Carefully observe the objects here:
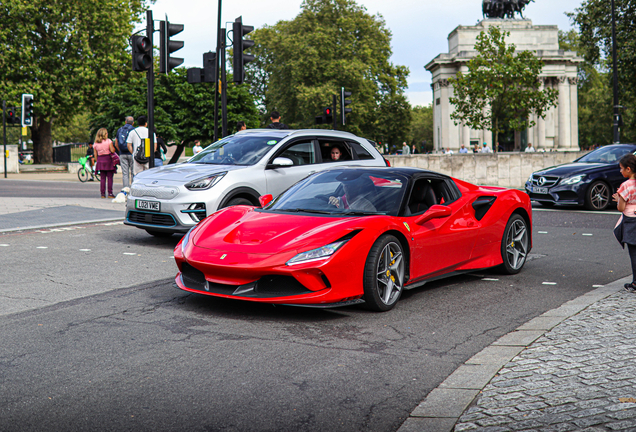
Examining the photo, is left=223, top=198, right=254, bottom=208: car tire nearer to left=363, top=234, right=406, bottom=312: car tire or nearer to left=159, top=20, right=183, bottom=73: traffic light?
left=363, top=234, right=406, bottom=312: car tire

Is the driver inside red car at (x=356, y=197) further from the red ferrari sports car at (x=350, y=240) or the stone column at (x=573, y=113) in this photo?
the stone column at (x=573, y=113)

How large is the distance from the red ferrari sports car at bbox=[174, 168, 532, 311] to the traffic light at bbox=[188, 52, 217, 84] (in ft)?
32.7

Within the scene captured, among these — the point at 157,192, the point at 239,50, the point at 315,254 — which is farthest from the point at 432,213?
the point at 239,50

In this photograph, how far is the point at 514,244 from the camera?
7.82 m

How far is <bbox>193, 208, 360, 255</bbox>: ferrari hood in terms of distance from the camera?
5559 millimetres

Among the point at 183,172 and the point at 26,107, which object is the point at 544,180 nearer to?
the point at 183,172

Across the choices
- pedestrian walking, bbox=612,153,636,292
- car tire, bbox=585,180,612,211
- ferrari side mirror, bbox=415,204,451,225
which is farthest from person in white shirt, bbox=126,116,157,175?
pedestrian walking, bbox=612,153,636,292

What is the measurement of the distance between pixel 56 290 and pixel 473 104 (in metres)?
33.6

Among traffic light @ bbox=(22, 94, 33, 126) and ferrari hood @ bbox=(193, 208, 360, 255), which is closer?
ferrari hood @ bbox=(193, 208, 360, 255)

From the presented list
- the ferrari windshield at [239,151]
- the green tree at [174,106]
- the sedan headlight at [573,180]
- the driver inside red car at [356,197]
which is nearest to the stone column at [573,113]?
the green tree at [174,106]

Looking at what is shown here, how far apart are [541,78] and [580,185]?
52855 mm

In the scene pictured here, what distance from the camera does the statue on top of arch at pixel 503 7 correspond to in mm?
61578

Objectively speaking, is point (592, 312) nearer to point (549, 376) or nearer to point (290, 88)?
point (549, 376)

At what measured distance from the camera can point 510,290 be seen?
698 cm
